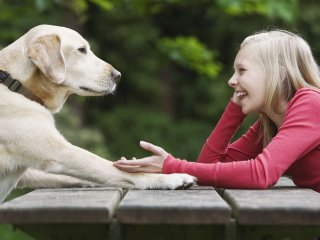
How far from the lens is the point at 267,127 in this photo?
3.08 meters

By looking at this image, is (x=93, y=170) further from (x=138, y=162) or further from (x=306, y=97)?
(x=306, y=97)

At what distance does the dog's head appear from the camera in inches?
136

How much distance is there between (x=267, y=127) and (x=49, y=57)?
3.83 feet

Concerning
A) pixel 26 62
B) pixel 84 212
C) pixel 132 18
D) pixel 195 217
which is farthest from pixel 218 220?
pixel 132 18

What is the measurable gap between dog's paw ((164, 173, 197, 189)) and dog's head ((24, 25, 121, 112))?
1.10 metres

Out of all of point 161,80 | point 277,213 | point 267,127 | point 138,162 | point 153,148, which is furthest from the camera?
point 161,80

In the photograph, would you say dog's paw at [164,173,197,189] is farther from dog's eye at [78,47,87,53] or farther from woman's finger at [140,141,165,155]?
dog's eye at [78,47,87,53]

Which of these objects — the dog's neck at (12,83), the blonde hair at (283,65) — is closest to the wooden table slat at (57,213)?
the blonde hair at (283,65)

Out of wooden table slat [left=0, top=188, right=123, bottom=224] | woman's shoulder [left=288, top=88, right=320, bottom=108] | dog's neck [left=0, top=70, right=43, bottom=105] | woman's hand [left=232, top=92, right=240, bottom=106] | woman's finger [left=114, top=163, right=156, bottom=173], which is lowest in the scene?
woman's finger [left=114, top=163, right=156, bottom=173]

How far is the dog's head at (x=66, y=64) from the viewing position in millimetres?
3453

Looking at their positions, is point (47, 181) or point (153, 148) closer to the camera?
point (153, 148)

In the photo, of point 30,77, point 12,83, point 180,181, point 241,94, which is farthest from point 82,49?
point 180,181

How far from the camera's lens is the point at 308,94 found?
2.67m

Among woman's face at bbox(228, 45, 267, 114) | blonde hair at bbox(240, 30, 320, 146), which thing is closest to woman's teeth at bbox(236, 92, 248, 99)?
woman's face at bbox(228, 45, 267, 114)
